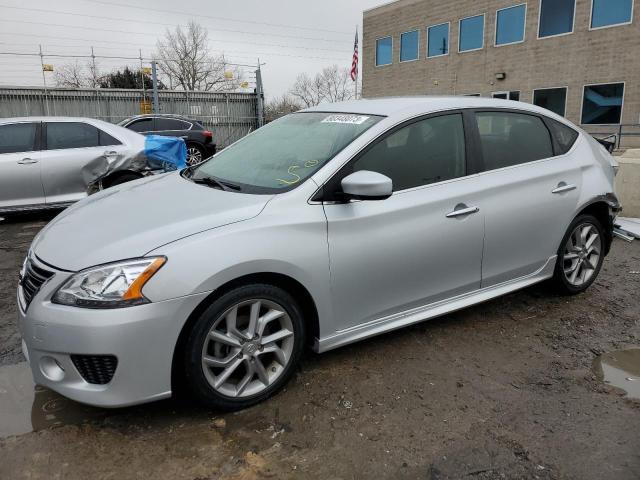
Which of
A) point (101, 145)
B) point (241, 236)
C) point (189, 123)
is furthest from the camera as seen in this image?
point (189, 123)

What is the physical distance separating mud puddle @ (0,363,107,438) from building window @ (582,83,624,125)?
68.9ft

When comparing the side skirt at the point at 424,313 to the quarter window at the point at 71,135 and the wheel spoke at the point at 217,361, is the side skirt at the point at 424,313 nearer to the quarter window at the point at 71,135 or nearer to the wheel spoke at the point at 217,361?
the wheel spoke at the point at 217,361

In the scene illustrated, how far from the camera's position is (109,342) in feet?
7.48

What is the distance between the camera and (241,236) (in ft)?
8.41

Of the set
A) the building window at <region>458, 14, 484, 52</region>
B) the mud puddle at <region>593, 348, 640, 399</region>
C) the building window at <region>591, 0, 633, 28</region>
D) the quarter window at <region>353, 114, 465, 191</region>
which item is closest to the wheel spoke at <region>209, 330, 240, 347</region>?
the quarter window at <region>353, 114, 465, 191</region>

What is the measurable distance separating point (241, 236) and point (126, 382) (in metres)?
0.85

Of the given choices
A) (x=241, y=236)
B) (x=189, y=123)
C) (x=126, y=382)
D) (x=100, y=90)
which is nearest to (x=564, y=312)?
(x=241, y=236)

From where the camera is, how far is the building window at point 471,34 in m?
23.8

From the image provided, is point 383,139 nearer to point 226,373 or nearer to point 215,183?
point 215,183

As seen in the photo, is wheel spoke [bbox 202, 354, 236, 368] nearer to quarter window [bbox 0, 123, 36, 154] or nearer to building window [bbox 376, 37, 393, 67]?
quarter window [bbox 0, 123, 36, 154]

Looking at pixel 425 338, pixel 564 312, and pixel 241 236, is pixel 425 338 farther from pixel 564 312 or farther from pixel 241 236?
pixel 241 236

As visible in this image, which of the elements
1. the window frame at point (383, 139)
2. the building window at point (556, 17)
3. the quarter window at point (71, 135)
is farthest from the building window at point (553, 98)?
the window frame at point (383, 139)

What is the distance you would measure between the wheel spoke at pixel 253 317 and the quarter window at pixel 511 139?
6.23 ft

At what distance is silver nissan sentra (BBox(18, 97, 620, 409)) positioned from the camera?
237 cm
